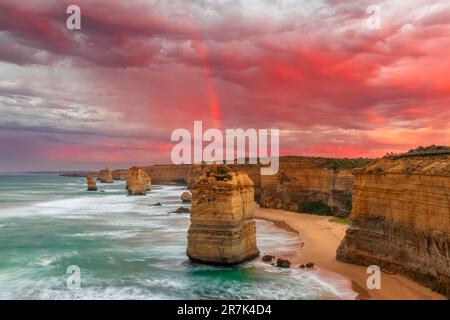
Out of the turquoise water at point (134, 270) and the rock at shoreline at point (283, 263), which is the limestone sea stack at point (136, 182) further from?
the rock at shoreline at point (283, 263)

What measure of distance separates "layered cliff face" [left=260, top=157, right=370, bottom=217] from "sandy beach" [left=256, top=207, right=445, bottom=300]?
380cm

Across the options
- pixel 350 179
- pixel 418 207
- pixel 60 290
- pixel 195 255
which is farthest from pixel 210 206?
pixel 350 179

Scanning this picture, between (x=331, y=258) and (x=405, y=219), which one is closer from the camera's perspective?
(x=405, y=219)

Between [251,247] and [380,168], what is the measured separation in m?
10.1

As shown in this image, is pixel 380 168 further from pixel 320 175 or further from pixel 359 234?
pixel 320 175

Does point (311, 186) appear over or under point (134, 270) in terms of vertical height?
over

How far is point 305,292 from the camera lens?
837 inches

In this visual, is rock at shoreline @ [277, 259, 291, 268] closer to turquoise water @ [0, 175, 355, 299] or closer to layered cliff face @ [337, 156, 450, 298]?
turquoise water @ [0, 175, 355, 299]

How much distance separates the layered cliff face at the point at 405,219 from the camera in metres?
19.5

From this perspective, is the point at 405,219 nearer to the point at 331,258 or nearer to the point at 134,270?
the point at 331,258

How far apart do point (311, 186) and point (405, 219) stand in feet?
120

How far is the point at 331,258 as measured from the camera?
28625 mm

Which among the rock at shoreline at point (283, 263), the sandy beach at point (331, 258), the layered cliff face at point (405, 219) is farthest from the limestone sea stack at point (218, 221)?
the layered cliff face at point (405, 219)

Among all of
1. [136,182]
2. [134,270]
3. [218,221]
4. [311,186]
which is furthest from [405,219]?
[136,182]
